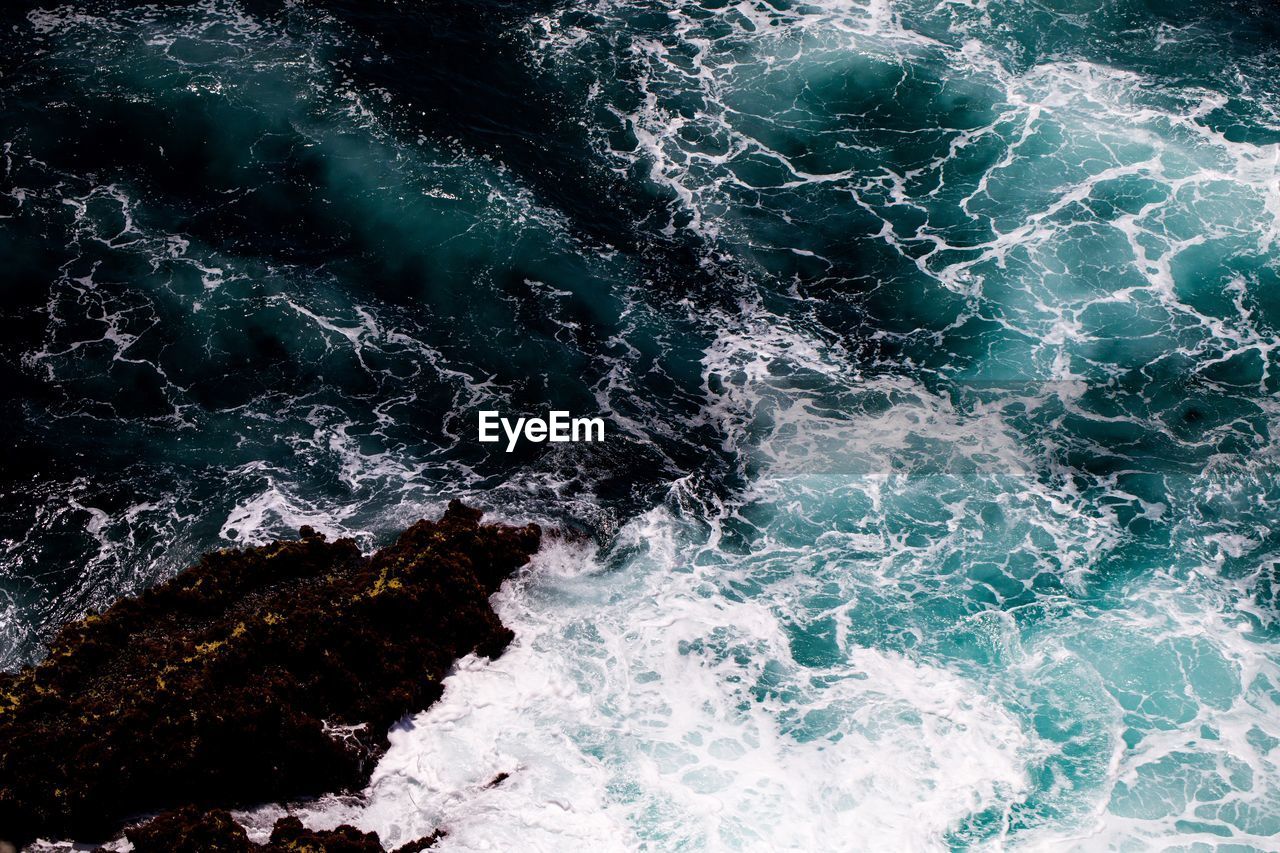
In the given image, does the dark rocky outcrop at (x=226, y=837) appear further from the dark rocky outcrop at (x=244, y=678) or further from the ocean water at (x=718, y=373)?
the ocean water at (x=718, y=373)

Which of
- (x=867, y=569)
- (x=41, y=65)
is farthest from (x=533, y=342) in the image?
(x=41, y=65)

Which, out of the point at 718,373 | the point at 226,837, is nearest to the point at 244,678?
the point at 226,837

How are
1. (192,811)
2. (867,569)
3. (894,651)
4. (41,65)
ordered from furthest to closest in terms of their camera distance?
(41,65) < (867,569) < (894,651) < (192,811)

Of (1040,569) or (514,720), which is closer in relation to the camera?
(514,720)

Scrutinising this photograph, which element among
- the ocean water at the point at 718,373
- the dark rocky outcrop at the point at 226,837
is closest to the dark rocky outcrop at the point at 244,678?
the dark rocky outcrop at the point at 226,837

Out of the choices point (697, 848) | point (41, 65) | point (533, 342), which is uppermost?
point (41, 65)

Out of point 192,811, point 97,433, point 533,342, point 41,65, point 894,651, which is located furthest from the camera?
point 41,65

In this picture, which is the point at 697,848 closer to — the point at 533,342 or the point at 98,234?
the point at 533,342

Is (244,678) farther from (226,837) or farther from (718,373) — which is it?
(718,373)

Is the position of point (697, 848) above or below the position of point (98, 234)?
below
